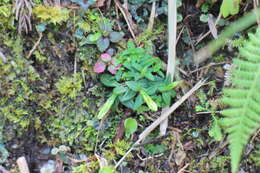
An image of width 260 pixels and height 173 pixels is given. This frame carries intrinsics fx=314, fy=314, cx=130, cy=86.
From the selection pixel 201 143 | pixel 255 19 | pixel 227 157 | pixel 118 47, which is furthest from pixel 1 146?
pixel 255 19

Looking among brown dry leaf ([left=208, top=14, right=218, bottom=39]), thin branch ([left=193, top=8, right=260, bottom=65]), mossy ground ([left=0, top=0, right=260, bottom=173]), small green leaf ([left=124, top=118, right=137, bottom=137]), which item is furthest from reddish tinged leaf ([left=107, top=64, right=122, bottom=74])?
brown dry leaf ([left=208, top=14, right=218, bottom=39])

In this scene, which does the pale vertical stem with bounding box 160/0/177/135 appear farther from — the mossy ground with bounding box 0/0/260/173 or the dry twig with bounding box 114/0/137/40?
the dry twig with bounding box 114/0/137/40

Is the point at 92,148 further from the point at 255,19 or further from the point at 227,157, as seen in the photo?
the point at 255,19

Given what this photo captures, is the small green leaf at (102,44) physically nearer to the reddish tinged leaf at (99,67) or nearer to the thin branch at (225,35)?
the reddish tinged leaf at (99,67)

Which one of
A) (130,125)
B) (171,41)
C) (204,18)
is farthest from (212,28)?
(130,125)

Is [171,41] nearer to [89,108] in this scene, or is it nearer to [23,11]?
[89,108]

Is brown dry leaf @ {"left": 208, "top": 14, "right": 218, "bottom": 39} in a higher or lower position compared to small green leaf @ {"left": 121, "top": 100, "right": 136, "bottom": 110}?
higher

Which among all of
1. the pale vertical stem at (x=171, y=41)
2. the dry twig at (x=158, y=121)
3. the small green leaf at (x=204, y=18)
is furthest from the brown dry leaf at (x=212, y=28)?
the dry twig at (x=158, y=121)
